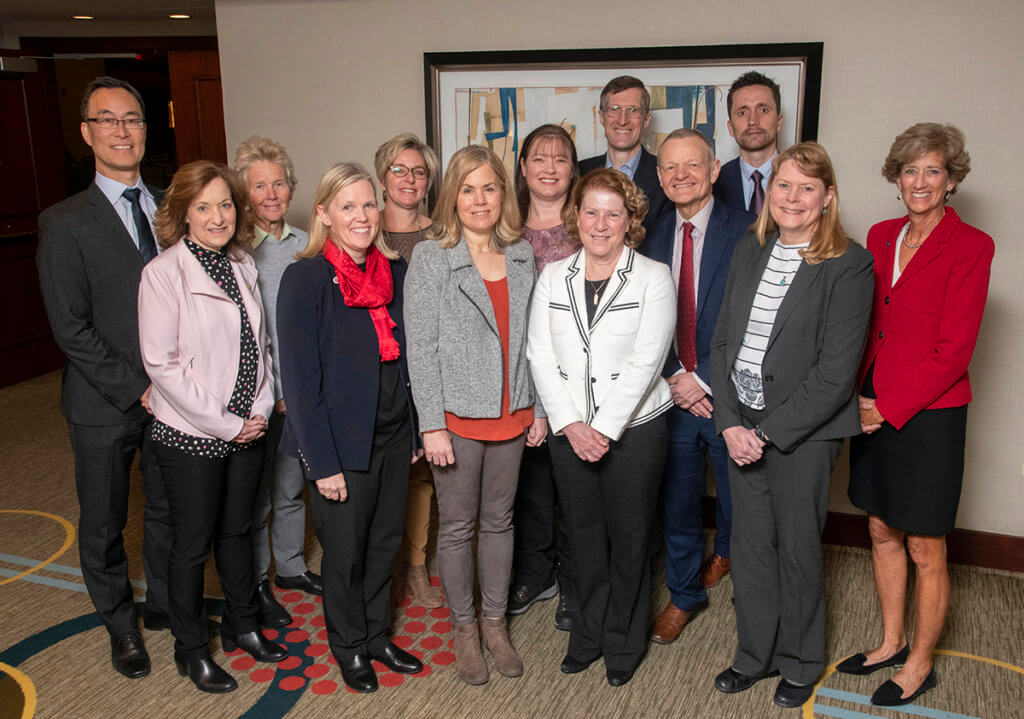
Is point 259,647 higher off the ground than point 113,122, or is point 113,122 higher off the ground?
point 113,122

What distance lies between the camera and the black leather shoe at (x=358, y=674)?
2799 mm

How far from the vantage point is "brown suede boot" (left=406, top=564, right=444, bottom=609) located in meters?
3.38

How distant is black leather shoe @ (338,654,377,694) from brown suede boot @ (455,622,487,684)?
30cm

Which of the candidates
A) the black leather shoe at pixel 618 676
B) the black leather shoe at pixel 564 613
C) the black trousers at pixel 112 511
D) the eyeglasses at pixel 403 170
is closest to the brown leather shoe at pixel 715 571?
the black leather shoe at pixel 564 613

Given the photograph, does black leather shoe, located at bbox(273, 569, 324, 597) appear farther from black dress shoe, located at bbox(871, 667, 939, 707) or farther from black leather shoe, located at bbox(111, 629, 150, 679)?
black dress shoe, located at bbox(871, 667, 939, 707)

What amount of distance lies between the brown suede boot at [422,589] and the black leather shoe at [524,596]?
29cm

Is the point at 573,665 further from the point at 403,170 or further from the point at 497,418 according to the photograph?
the point at 403,170

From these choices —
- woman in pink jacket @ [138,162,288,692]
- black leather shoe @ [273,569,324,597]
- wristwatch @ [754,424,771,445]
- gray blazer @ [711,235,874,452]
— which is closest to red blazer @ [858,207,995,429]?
gray blazer @ [711,235,874,452]

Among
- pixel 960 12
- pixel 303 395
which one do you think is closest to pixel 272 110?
pixel 303 395

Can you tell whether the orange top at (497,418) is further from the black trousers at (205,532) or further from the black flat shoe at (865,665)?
the black flat shoe at (865,665)

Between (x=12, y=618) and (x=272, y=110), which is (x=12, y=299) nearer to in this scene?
(x=272, y=110)

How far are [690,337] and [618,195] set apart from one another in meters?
0.66

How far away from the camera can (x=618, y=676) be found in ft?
9.33

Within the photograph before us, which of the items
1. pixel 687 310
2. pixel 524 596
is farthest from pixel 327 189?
pixel 524 596
